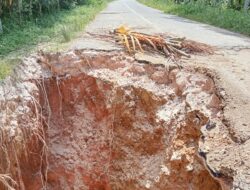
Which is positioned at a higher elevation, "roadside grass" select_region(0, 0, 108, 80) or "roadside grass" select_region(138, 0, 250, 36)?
"roadside grass" select_region(0, 0, 108, 80)

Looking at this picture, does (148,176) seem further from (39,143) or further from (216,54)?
(216,54)

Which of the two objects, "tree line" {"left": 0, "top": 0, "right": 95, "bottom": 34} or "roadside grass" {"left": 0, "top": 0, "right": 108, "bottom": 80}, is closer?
"roadside grass" {"left": 0, "top": 0, "right": 108, "bottom": 80}

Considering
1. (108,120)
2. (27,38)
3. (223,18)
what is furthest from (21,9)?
(223,18)

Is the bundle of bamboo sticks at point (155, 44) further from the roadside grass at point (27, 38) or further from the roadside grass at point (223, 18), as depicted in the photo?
the roadside grass at point (223, 18)

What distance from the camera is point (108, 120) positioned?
5.93 metres

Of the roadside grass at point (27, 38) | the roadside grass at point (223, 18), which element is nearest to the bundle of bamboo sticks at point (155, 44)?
the roadside grass at point (27, 38)

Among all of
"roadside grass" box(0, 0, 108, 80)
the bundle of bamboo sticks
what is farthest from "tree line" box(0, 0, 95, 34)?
the bundle of bamboo sticks

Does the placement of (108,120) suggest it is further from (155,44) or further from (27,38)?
(27,38)

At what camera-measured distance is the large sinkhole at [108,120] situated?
5141 millimetres

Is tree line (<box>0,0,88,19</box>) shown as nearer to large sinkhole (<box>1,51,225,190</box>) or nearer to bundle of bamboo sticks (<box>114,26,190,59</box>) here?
bundle of bamboo sticks (<box>114,26,190,59</box>)

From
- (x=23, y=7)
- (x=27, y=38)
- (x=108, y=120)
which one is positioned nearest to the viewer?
(x=108, y=120)

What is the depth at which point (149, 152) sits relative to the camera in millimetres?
5496

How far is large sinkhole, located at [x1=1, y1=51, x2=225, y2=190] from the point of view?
16.9 feet

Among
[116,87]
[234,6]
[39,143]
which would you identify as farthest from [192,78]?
[234,6]
